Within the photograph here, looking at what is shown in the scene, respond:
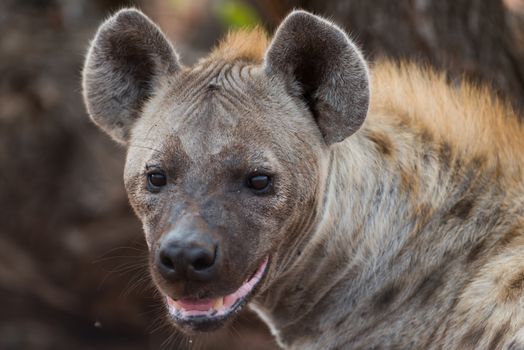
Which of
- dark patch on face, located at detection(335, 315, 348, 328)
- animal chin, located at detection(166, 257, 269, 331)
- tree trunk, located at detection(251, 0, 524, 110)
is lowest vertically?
dark patch on face, located at detection(335, 315, 348, 328)

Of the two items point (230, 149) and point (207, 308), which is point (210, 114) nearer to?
point (230, 149)

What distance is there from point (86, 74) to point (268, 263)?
3.58 feet

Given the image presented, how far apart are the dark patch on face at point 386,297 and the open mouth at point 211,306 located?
0.53 metres

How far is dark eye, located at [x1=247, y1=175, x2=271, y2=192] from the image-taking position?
10.6 ft

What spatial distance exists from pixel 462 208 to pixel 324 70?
0.75 m

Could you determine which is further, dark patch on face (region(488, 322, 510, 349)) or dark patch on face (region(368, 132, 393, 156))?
dark patch on face (region(368, 132, 393, 156))

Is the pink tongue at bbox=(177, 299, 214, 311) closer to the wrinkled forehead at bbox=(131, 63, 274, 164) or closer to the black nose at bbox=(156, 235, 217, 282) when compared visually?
the black nose at bbox=(156, 235, 217, 282)

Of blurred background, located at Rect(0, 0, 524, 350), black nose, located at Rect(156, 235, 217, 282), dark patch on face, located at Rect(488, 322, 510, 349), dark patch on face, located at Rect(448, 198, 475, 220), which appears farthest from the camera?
blurred background, located at Rect(0, 0, 524, 350)

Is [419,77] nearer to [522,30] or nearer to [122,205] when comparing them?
[522,30]

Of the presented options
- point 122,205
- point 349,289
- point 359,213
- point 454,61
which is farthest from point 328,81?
point 122,205

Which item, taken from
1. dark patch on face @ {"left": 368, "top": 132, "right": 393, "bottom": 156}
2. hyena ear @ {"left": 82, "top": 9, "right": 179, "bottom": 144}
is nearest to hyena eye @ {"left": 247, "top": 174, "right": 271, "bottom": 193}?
dark patch on face @ {"left": 368, "top": 132, "right": 393, "bottom": 156}

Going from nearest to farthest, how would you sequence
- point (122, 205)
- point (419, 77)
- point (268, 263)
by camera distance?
point (268, 263) → point (419, 77) → point (122, 205)

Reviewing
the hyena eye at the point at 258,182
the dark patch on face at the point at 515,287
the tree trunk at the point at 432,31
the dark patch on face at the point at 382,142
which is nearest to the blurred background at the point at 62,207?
the tree trunk at the point at 432,31

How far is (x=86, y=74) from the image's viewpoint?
3713 millimetres
